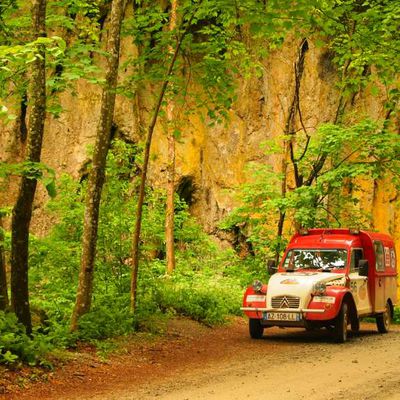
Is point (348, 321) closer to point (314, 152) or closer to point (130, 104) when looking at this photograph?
point (314, 152)

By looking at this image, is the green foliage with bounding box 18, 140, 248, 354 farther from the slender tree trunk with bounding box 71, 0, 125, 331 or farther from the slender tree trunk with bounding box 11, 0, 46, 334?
the slender tree trunk with bounding box 11, 0, 46, 334

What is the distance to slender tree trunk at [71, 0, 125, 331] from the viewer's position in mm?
11820

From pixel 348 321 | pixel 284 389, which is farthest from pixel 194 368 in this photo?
pixel 348 321

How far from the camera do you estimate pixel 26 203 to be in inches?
406

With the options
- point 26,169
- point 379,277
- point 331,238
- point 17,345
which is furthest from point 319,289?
point 26,169

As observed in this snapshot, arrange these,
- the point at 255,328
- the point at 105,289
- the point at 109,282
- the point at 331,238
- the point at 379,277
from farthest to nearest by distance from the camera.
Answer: the point at 379,277 < the point at 331,238 < the point at 109,282 < the point at 105,289 < the point at 255,328

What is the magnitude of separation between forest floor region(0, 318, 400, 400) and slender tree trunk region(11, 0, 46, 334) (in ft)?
3.83

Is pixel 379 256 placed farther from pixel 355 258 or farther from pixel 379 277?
pixel 355 258

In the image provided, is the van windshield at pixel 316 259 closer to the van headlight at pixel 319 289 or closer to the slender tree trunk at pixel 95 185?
the van headlight at pixel 319 289

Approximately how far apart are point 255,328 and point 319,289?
65.9 inches

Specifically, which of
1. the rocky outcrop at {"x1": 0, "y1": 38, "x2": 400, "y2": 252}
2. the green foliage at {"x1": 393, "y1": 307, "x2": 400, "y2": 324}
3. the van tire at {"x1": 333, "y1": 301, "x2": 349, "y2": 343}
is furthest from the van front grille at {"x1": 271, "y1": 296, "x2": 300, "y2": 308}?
the rocky outcrop at {"x1": 0, "y1": 38, "x2": 400, "y2": 252}

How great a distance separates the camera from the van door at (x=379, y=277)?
16.3 metres

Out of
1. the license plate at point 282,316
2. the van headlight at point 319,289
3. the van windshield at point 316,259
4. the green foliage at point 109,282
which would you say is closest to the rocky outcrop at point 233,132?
the green foliage at point 109,282

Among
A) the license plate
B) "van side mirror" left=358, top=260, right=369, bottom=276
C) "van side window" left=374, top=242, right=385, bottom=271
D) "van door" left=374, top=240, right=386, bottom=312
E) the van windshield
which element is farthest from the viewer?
"van side window" left=374, top=242, right=385, bottom=271
